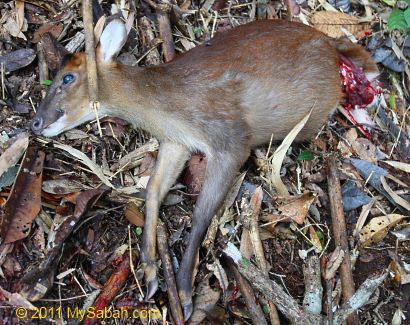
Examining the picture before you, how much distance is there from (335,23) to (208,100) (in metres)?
1.88

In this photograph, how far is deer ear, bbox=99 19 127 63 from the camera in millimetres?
3900

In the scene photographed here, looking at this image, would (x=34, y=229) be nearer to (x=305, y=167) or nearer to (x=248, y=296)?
(x=248, y=296)

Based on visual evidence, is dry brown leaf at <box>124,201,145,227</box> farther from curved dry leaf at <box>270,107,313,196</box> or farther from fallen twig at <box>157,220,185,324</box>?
curved dry leaf at <box>270,107,313,196</box>

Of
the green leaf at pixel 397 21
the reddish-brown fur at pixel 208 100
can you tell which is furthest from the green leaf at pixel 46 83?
the green leaf at pixel 397 21

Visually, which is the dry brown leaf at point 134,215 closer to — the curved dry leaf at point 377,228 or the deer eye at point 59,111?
the deer eye at point 59,111

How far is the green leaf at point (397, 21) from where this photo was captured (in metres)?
4.94

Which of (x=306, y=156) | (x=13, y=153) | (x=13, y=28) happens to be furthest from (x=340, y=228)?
(x=13, y=28)

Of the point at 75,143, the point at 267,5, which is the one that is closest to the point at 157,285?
the point at 75,143

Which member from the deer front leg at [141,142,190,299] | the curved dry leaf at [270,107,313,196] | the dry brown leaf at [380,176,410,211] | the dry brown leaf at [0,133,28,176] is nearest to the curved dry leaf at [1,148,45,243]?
the dry brown leaf at [0,133,28,176]

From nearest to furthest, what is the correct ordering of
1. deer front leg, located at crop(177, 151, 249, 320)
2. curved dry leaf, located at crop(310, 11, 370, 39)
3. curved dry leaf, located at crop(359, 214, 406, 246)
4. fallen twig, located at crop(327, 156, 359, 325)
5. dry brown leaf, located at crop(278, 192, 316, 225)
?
deer front leg, located at crop(177, 151, 249, 320), fallen twig, located at crop(327, 156, 359, 325), dry brown leaf, located at crop(278, 192, 316, 225), curved dry leaf, located at crop(359, 214, 406, 246), curved dry leaf, located at crop(310, 11, 370, 39)

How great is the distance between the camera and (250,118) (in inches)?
166

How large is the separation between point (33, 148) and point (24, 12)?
125cm

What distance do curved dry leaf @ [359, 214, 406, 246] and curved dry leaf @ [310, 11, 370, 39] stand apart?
184 cm

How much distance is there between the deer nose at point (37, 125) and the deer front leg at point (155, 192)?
85 cm
